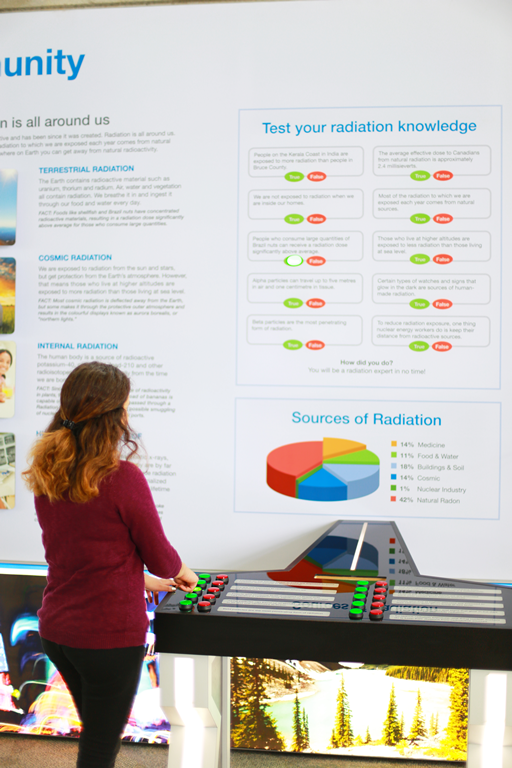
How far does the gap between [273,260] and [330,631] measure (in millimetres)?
1380

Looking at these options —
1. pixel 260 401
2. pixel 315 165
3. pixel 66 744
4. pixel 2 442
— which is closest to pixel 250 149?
pixel 315 165

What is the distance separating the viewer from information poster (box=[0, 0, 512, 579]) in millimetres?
2125

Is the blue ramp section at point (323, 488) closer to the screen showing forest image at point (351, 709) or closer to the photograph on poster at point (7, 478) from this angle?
the screen showing forest image at point (351, 709)

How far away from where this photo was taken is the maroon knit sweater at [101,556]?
127 cm

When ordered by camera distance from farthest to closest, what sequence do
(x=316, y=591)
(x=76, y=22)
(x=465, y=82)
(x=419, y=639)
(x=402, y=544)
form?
(x=76, y=22)
(x=465, y=82)
(x=402, y=544)
(x=316, y=591)
(x=419, y=639)

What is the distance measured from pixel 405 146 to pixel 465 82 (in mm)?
305

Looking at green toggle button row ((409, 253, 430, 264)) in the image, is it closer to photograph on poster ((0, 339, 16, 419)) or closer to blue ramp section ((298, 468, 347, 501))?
blue ramp section ((298, 468, 347, 501))

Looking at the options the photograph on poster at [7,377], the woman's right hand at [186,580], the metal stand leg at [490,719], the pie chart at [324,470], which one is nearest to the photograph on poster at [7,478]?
the photograph on poster at [7,377]

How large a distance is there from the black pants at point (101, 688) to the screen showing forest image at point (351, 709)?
0.93 meters

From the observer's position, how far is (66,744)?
2.30m

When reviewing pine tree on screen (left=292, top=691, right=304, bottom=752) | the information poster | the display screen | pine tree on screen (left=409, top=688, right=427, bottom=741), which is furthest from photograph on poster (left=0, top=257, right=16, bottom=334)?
pine tree on screen (left=409, top=688, right=427, bottom=741)

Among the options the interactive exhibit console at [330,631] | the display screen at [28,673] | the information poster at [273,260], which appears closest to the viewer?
the interactive exhibit console at [330,631]

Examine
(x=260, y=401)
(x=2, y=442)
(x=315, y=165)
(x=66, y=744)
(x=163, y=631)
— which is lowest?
(x=66, y=744)

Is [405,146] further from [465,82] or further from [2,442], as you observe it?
[2,442]
